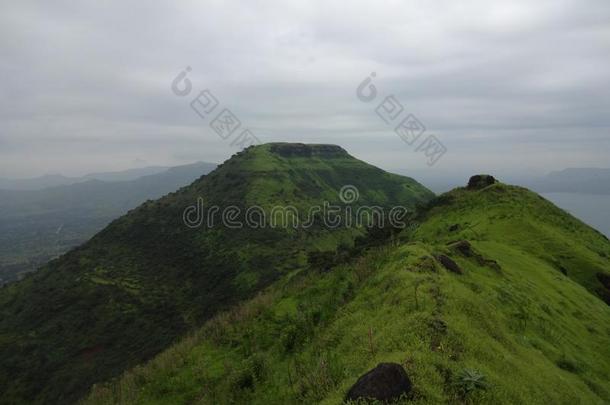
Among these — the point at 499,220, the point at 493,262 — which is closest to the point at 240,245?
the point at 499,220

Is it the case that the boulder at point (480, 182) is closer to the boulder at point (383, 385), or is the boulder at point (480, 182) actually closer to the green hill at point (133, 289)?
the boulder at point (383, 385)

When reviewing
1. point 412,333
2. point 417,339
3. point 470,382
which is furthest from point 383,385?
point 412,333

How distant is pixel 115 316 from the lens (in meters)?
91.9

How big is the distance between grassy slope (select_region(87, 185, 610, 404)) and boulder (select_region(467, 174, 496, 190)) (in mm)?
21828

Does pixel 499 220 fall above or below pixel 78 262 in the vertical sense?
above

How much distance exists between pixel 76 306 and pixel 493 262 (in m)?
103

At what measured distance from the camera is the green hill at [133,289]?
77.9m

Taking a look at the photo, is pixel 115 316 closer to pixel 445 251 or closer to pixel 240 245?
pixel 240 245

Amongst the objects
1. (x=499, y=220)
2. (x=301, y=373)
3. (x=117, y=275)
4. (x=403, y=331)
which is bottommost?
(x=117, y=275)

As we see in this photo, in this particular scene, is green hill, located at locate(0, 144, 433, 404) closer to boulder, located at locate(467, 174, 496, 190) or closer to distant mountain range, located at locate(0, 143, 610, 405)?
distant mountain range, located at locate(0, 143, 610, 405)

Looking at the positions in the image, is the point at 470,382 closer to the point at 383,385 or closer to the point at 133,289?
the point at 383,385

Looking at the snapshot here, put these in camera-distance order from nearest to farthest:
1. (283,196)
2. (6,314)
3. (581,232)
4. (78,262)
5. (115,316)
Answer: (581,232) < (115,316) < (6,314) < (78,262) < (283,196)

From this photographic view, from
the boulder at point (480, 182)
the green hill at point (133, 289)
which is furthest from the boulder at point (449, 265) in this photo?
the green hill at point (133, 289)

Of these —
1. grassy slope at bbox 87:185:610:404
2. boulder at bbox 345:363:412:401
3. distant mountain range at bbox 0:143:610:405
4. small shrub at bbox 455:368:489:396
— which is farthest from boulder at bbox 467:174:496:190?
boulder at bbox 345:363:412:401
